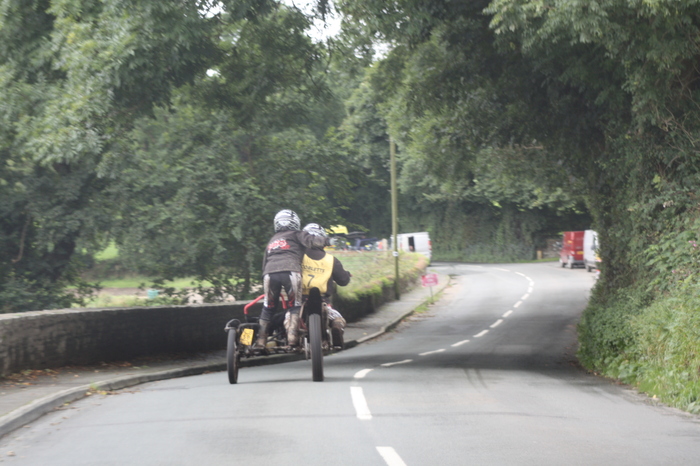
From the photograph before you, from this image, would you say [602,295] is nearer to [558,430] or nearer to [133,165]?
[558,430]

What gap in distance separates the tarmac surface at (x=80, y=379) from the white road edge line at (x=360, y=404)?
257 centimetres

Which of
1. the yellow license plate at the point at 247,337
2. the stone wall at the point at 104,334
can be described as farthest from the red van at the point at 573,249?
the yellow license plate at the point at 247,337

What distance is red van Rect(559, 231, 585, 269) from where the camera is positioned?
4772cm

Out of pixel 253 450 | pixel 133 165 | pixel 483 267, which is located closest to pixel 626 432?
pixel 253 450

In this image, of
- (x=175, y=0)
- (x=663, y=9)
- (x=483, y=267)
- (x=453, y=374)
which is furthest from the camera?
(x=483, y=267)

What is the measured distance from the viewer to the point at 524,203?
5762 centimetres

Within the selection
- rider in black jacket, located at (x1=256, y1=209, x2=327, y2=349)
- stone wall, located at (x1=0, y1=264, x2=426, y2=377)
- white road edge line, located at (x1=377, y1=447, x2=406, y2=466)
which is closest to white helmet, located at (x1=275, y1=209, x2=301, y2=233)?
rider in black jacket, located at (x1=256, y1=209, x2=327, y2=349)

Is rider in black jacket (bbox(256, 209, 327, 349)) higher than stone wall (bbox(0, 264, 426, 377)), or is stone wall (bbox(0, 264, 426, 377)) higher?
rider in black jacket (bbox(256, 209, 327, 349))

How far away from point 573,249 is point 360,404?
42.3 meters

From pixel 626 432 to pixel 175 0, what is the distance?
448 inches

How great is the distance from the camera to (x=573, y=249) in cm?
4856

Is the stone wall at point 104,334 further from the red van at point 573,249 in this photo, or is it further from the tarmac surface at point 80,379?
the red van at point 573,249

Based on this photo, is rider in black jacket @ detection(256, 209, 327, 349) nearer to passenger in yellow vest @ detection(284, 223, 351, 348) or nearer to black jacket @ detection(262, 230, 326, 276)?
black jacket @ detection(262, 230, 326, 276)

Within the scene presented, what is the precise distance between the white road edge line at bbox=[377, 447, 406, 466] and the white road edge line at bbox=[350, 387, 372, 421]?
131 centimetres
